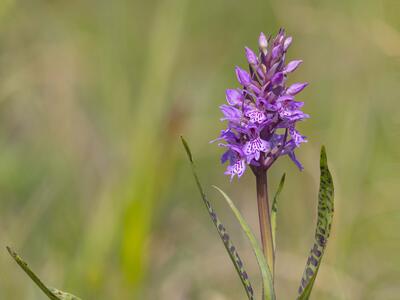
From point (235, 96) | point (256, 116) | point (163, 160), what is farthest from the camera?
point (163, 160)

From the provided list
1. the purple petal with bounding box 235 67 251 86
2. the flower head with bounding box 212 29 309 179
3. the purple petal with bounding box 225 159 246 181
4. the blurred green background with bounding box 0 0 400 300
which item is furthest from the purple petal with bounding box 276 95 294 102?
the blurred green background with bounding box 0 0 400 300

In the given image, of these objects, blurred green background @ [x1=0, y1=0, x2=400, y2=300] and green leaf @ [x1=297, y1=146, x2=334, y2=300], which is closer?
green leaf @ [x1=297, y1=146, x2=334, y2=300]

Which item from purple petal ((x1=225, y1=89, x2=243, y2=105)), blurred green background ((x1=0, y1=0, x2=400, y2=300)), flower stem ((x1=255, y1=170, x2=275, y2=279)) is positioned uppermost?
blurred green background ((x1=0, y1=0, x2=400, y2=300))

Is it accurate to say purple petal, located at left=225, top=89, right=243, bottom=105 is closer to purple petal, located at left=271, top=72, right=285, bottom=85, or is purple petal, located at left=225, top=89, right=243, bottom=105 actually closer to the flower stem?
purple petal, located at left=271, top=72, right=285, bottom=85

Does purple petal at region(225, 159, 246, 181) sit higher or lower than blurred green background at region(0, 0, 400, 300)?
lower

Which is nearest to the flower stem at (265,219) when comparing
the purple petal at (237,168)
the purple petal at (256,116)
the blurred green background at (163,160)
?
the purple petal at (237,168)

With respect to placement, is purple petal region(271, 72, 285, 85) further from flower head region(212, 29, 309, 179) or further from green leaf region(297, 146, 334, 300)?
green leaf region(297, 146, 334, 300)

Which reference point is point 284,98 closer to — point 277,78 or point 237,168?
point 277,78

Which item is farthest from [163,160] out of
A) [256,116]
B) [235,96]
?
[256,116]
